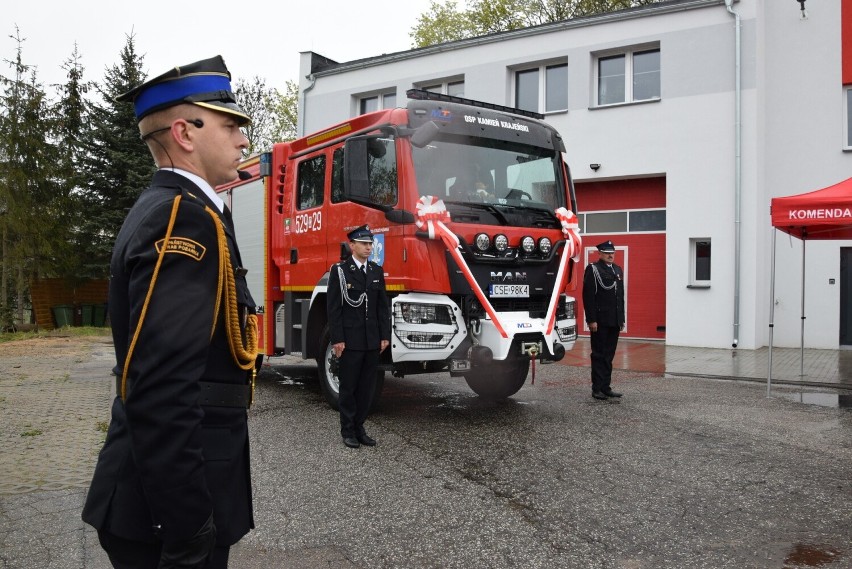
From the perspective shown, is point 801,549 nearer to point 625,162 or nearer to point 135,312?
point 135,312

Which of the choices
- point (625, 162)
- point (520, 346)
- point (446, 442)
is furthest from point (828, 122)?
point (446, 442)

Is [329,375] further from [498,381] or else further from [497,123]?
[497,123]

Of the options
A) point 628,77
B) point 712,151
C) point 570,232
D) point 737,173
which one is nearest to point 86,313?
point 628,77

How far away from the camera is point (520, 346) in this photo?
22.8ft

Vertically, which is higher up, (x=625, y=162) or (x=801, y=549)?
(x=625, y=162)

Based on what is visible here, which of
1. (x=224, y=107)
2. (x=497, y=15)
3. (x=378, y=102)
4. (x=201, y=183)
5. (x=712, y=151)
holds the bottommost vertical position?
(x=201, y=183)

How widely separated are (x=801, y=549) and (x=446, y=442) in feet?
10.2

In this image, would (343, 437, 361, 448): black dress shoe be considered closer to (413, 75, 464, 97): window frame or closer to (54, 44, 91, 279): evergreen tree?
(413, 75, 464, 97): window frame

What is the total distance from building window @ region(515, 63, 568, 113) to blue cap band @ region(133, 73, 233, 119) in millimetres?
17078

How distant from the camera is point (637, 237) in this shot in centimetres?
1717

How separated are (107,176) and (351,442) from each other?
21487 mm

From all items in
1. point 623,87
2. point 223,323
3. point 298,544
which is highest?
point 623,87

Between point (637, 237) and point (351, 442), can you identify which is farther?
point (637, 237)

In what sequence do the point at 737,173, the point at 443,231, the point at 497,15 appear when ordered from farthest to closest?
the point at 497,15
the point at 737,173
the point at 443,231
